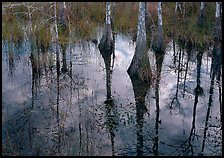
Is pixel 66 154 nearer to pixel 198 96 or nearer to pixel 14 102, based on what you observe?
pixel 14 102

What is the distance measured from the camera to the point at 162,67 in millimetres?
15617

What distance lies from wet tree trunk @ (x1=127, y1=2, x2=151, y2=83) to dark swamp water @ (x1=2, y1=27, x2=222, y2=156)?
1.22 ft

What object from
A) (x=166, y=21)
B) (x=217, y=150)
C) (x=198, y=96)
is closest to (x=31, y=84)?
(x=198, y=96)

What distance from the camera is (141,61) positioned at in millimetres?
14008

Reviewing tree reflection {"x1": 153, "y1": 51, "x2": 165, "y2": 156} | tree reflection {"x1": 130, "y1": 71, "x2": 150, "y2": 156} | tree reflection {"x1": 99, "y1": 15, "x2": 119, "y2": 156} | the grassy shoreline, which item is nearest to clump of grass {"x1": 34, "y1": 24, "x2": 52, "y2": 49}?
the grassy shoreline

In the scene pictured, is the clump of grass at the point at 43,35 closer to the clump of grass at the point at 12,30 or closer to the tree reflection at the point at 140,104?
the clump of grass at the point at 12,30

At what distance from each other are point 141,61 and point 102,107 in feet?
10.9

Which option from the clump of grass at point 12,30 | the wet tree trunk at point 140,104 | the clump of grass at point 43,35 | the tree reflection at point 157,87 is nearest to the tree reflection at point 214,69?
the tree reflection at point 157,87

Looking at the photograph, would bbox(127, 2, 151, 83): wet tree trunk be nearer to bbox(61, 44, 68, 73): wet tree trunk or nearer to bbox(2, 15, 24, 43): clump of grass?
bbox(61, 44, 68, 73): wet tree trunk

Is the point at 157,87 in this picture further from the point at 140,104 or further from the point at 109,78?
the point at 109,78

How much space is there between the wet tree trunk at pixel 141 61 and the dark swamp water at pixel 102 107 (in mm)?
371

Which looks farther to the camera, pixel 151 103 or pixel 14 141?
pixel 151 103

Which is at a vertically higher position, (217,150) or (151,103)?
(151,103)

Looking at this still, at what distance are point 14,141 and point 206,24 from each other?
16.0 meters
